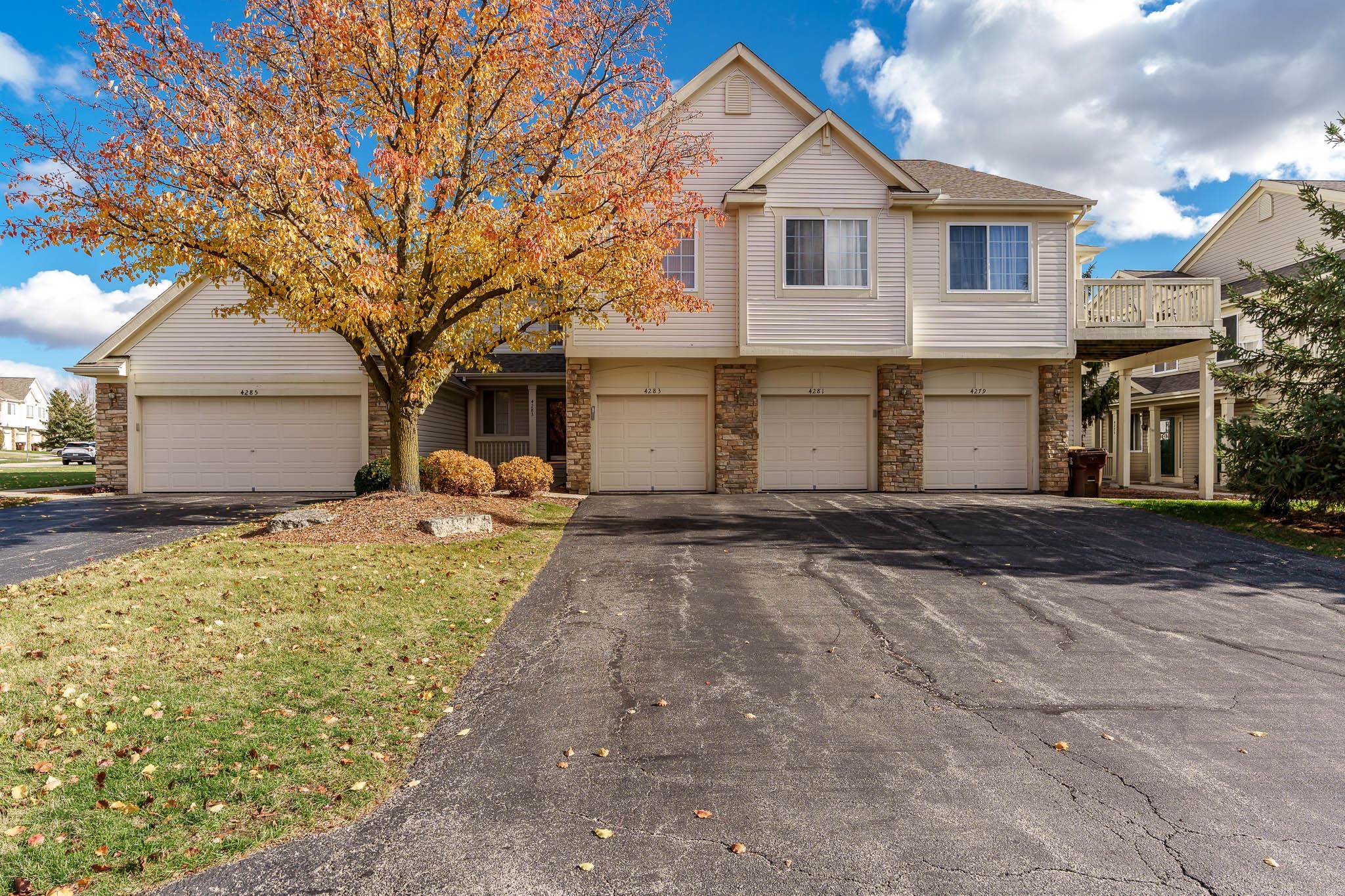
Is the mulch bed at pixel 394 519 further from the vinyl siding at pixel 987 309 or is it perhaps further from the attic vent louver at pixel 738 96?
the attic vent louver at pixel 738 96

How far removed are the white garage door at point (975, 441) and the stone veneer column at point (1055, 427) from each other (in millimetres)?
476

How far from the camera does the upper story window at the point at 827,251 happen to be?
15688 millimetres

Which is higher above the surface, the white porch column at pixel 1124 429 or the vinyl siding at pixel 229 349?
the vinyl siding at pixel 229 349

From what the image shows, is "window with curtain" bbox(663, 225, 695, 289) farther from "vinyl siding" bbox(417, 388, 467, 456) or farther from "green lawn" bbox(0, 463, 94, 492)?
"green lawn" bbox(0, 463, 94, 492)

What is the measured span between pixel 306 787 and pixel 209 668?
6.77 feet

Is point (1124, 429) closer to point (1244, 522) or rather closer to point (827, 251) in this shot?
point (1244, 522)

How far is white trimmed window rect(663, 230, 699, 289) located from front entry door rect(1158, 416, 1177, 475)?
18.0m

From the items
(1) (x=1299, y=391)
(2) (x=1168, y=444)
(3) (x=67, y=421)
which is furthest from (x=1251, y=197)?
(3) (x=67, y=421)

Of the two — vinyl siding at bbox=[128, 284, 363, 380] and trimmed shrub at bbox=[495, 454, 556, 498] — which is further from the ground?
vinyl siding at bbox=[128, 284, 363, 380]

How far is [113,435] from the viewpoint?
56.3 ft

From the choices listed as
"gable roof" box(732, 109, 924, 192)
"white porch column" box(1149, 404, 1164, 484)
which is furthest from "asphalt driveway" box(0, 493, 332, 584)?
"white porch column" box(1149, 404, 1164, 484)

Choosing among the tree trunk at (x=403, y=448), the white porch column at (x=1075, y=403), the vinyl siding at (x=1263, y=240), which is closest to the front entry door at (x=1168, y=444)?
the vinyl siding at (x=1263, y=240)

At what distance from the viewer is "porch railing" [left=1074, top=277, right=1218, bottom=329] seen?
1591 cm

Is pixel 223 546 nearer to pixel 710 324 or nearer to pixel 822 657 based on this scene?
pixel 822 657
